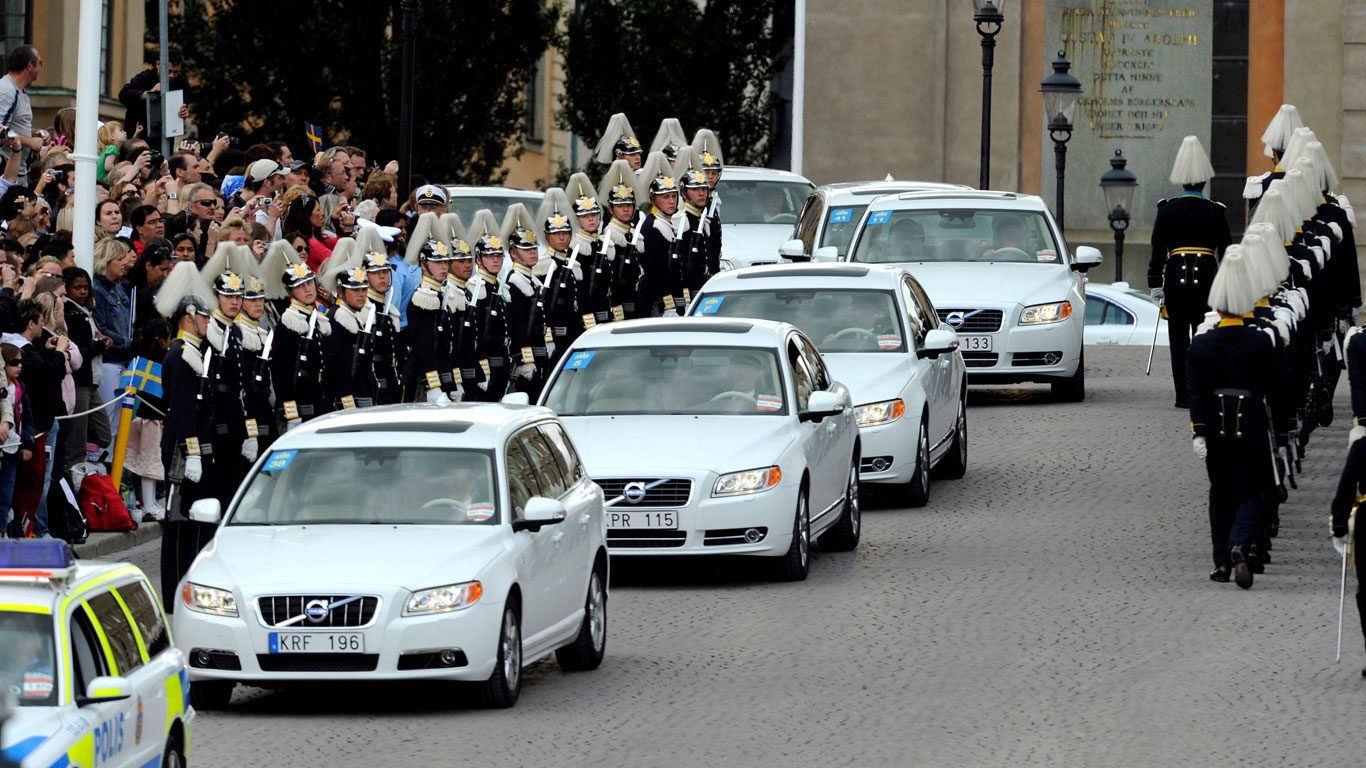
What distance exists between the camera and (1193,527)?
19.6 m

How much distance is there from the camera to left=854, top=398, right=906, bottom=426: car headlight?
66.3 ft

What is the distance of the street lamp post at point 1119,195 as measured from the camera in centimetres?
4050

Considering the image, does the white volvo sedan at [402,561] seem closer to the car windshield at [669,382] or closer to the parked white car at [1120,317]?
the car windshield at [669,382]

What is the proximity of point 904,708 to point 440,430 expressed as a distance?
2.76 metres

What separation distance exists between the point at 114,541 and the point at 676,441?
4059 millimetres

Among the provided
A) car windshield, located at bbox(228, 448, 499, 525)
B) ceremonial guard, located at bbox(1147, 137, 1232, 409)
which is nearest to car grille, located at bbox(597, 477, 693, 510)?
car windshield, located at bbox(228, 448, 499, 525)

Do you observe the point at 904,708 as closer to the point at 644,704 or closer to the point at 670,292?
the point at 644,704

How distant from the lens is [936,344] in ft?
67.6

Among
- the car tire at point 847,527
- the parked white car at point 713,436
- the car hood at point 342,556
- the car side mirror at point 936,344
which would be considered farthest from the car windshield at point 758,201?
the car hood at point 342,556

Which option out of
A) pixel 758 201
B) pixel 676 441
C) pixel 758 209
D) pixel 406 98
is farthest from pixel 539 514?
pixel 758 201

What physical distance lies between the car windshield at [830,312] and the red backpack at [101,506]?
5132mm

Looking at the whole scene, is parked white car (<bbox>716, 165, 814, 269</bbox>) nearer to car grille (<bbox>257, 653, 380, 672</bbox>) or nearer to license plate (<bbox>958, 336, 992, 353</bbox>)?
license plate (<bbox>958, 336, 992, 353</bbox>)

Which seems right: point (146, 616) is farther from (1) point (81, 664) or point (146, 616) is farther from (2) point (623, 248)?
(2) point (623, 248)

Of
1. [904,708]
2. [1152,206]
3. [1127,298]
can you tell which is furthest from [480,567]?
[1152,206]
